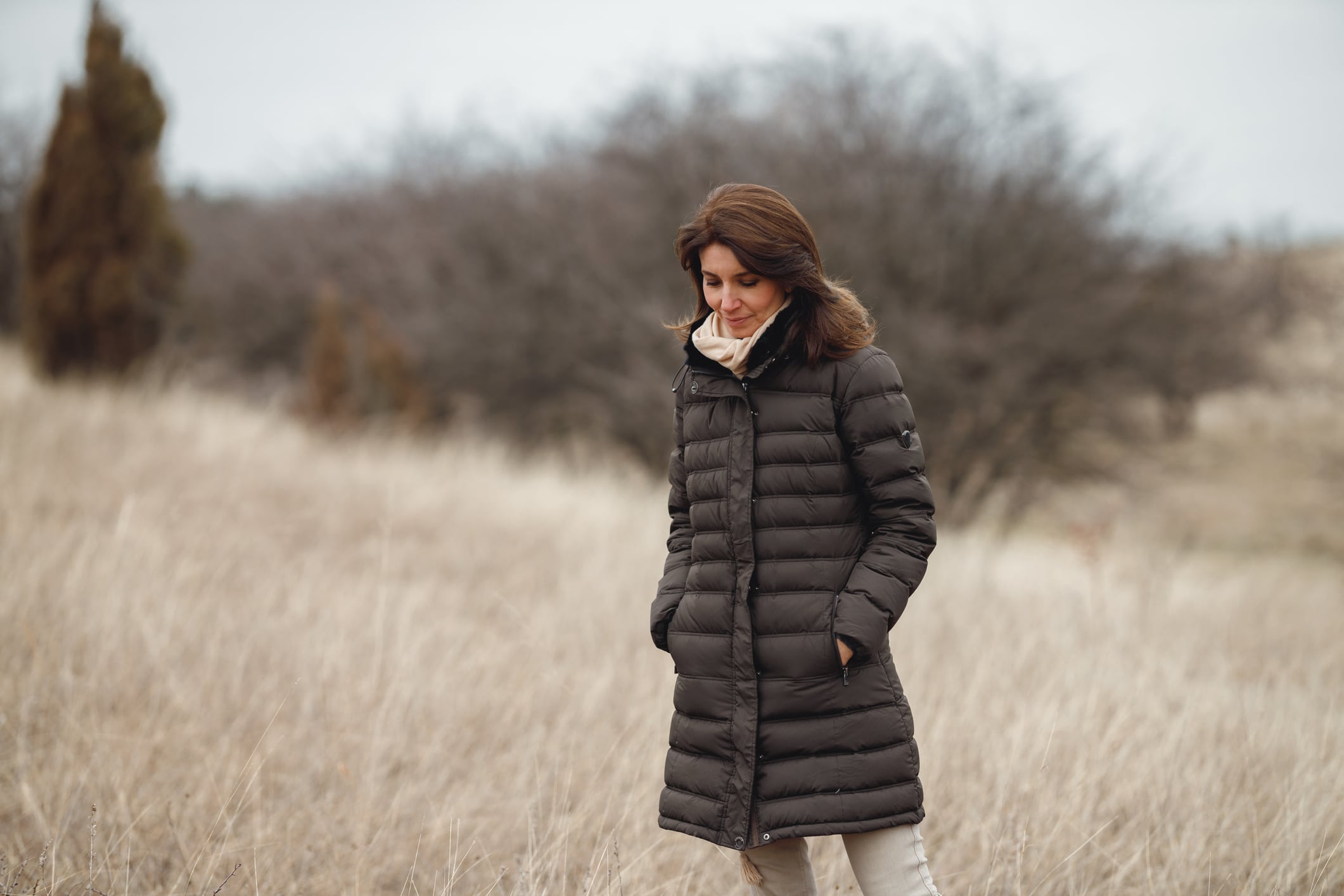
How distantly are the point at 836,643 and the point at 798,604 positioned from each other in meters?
0.11

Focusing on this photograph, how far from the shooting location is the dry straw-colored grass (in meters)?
2.53

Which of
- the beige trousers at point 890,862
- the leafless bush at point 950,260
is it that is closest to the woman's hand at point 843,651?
the beige trousers at point 890,862

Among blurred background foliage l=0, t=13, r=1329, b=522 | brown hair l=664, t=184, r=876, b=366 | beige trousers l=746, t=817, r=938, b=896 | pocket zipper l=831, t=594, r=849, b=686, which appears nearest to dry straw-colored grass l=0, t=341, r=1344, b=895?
beige trousers l=746, t=817, r=938, b=896

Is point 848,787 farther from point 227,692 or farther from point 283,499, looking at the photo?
point 283,499

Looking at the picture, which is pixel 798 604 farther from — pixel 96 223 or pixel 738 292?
pixel 96 223

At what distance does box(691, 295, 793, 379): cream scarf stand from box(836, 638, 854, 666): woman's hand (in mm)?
562


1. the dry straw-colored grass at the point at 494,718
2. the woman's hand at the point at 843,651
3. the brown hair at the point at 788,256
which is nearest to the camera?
the woman's hand at the point at 843,651

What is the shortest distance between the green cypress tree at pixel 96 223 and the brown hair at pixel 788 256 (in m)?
8.75

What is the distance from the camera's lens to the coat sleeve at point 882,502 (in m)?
1.68

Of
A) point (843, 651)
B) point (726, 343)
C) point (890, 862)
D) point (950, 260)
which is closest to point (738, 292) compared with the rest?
point (726, 343)

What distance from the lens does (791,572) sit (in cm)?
176

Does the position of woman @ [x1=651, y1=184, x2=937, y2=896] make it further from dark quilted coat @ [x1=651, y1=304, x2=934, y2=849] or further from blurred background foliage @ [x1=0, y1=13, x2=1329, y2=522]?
blurred background foliage @ [x1=0, y1=13, x2=1329, y2=522]

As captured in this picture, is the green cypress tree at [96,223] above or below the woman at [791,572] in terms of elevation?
above

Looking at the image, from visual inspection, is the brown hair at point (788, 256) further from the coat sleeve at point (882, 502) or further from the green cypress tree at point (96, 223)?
the green cypress tree at point (96, 223)
